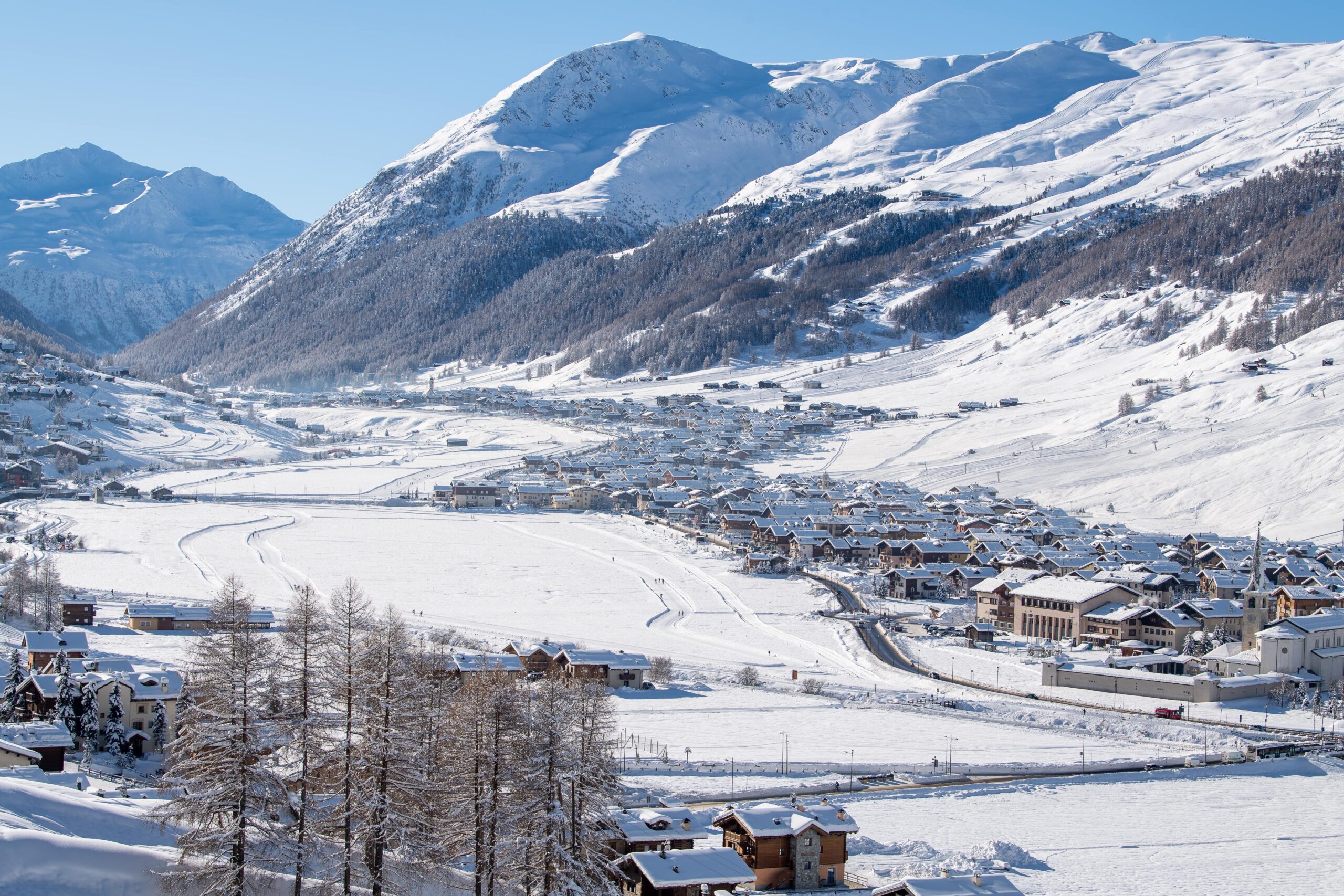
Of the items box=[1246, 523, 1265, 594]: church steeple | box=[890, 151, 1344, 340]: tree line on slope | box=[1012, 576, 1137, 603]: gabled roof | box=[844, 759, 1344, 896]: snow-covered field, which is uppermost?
box=[890, 151, 1344, 340]: tree line on slope

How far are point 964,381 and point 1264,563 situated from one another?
82.0 m

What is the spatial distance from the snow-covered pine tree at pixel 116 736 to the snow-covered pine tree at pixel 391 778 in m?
10.1

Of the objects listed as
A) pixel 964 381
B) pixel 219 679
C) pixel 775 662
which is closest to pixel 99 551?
pixel 775 662

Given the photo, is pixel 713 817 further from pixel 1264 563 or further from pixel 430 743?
pixel 1264 563

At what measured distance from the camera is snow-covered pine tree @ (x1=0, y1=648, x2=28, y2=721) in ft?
93.8

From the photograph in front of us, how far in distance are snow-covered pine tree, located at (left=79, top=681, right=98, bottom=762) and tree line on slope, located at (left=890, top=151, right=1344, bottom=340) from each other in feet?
338

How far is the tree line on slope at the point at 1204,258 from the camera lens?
418 ft

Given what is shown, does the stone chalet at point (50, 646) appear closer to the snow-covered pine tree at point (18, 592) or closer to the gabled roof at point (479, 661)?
the snow-covered pine tree at point (18, 592)

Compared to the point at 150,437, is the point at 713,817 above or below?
below

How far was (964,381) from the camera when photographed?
140 metres

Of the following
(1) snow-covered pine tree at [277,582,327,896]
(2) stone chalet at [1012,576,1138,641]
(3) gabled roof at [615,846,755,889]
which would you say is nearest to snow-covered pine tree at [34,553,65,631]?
(1) snow-covered pine tree at [277,582,327,896]

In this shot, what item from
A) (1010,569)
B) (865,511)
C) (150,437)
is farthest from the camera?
(150,437)

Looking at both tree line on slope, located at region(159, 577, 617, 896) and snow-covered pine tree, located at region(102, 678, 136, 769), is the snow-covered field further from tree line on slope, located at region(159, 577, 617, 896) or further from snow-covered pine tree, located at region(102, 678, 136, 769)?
snow-covered pine tree, located at region(102, 678, 136, 769)

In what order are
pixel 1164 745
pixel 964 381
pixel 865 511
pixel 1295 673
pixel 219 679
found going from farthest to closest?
pixel 964 381, pixel 865 511, pixel 1295 673, pixel 1164 745, pixel 219 679
